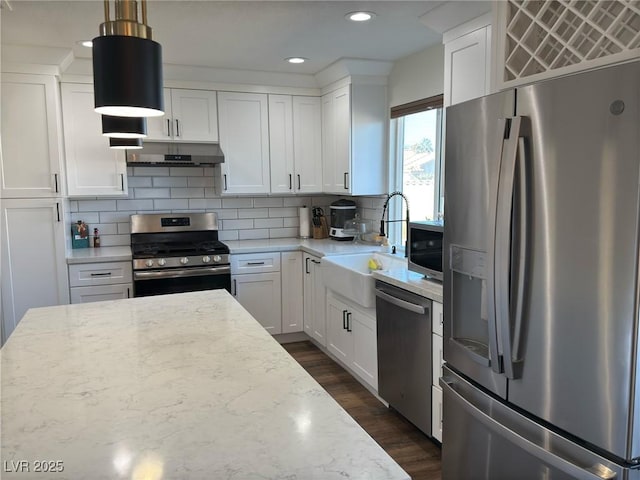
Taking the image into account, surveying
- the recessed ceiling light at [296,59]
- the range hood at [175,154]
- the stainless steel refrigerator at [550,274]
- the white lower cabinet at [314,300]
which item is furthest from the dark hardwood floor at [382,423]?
the recessed ceiling light at [296,59]

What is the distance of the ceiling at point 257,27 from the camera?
2502mm

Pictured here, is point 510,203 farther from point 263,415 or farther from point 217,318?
point 217,318

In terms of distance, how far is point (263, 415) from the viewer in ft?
3.83

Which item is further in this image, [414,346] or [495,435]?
[414,346]

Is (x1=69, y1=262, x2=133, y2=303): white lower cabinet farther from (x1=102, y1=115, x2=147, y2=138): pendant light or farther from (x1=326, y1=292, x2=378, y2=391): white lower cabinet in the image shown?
Result: (x1=102, y1=115, x2=147, y2=138): pendant light

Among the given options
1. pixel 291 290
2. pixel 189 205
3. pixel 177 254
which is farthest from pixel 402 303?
pixel 189 205

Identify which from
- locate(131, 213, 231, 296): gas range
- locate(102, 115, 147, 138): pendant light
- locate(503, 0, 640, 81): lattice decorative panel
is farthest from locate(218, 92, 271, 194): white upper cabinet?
locate(503, 0, 640, 81): lattice decorative panel

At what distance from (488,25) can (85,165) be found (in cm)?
313

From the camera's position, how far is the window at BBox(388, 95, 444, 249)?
347cm

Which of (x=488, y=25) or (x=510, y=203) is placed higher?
(x=488, y=25)

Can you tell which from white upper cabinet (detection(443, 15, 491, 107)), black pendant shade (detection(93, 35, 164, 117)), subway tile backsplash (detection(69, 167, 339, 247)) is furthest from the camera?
subway tile backsplash (detection(69, 167, 339, 247))

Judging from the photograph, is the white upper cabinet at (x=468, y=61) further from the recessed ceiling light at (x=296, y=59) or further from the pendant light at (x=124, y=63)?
the pendant light at (x=124, y=63)

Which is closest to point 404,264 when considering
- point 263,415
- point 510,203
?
point 510,203

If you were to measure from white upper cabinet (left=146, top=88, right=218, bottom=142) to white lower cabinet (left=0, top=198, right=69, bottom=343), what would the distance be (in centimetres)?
101
